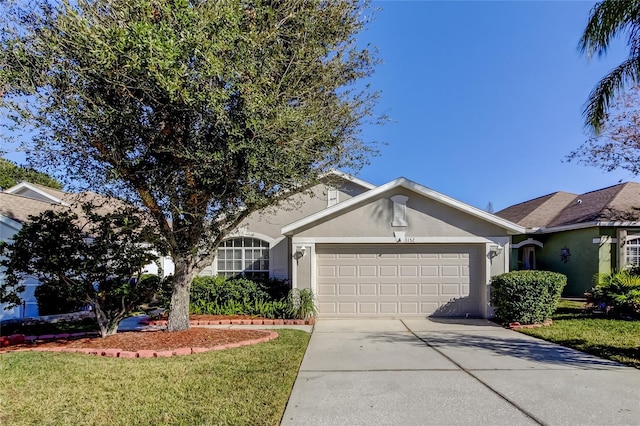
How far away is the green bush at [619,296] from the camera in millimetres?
10734

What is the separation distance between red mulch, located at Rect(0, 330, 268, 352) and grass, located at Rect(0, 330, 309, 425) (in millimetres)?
634

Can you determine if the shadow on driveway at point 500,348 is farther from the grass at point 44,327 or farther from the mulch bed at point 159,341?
the grass at point 44,327

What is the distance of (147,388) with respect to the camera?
503cm

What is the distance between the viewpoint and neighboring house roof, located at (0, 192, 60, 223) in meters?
11.6

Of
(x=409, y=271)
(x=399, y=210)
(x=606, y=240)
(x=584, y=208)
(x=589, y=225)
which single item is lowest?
(x=409, y=271)

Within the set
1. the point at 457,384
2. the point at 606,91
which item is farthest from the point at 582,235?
the point at 457,384

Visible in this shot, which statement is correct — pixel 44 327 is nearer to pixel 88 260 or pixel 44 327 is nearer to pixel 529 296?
pixel 88 260

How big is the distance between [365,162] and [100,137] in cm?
545

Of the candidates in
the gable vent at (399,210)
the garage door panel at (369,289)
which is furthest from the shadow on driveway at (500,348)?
the gable vent at (399,210)

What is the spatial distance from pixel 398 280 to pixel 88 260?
26.3 feet

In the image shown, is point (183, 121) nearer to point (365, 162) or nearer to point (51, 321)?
point (365, 162)

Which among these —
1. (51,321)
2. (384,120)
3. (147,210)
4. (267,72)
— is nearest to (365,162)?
(384,120)

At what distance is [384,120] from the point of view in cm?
917

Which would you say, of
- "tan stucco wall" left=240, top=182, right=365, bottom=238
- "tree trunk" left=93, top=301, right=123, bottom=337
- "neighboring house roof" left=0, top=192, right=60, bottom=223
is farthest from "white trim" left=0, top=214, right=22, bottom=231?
"tan stucco wall" left=240, top=182, right=365, bottom=238
